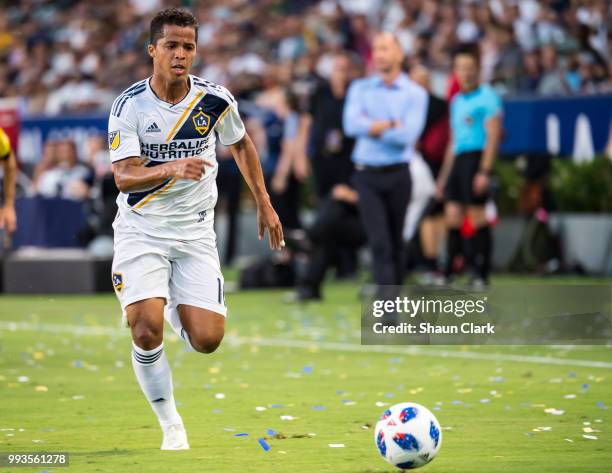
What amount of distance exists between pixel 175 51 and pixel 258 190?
931mm

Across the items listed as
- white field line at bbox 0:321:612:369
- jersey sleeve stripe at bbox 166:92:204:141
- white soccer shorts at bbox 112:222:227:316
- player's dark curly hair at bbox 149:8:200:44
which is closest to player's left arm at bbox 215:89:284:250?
jersey sleeve stripe at bbox 166:92:204:141

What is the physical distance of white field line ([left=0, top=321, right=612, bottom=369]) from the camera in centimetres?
1088

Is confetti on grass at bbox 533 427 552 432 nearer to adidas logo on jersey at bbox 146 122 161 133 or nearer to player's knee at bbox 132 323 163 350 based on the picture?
player's knee at bbox 132 323 163 350

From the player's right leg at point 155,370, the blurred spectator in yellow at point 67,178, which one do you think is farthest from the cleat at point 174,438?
the blurred spectator in yellow at point 67,178

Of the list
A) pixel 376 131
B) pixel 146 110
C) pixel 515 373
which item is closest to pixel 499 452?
pixel 146 110

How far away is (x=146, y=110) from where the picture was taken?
7375 millimetres

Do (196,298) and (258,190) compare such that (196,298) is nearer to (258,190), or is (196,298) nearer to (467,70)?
(258,190)

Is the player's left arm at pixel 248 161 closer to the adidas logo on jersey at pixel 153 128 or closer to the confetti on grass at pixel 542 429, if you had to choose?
the adidas logo on jersey at pixel 153 128

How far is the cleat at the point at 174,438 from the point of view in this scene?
701cm

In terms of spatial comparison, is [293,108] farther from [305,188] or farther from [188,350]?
[188,350]

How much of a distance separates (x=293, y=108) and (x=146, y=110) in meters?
12.0

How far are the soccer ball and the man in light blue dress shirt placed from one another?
6.86 meters

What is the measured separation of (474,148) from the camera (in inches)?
647

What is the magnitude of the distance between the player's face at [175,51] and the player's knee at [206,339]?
1318 millimetres
